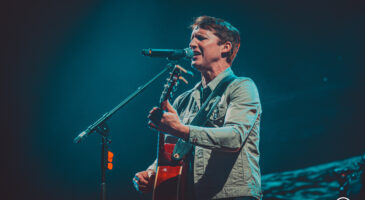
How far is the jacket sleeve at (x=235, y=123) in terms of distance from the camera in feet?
5.31

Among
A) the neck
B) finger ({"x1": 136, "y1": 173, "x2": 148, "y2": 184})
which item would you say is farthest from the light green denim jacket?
finger ({"x1": 136, "y1": 173, "x2": 148, "y2": 184})

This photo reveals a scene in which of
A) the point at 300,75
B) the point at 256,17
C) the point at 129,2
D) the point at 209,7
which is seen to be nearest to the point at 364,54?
the point at 300,75

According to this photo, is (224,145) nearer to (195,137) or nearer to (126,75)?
(195,137)

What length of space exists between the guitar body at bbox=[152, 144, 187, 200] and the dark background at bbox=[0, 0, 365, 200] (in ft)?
6.31

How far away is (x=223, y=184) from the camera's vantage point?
173 centimetres

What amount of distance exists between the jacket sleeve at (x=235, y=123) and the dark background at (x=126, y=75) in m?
1.85

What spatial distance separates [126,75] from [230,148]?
329 cm

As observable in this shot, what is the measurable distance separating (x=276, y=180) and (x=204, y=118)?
1913mm

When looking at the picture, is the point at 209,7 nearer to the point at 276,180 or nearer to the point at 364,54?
the point at 364,54

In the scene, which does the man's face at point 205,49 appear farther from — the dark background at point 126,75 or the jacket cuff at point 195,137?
the dark background at point 126,75

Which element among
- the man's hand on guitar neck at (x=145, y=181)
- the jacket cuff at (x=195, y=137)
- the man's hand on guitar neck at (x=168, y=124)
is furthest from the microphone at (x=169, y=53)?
the man's hand on guitar neck at (x=145, y=181)

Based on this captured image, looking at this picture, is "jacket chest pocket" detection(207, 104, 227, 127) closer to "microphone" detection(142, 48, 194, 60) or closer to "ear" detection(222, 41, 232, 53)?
"microphone" detection(142, 48, 194, 60)

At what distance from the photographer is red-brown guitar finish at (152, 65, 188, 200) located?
1842 millimetres

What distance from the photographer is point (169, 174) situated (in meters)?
1.90
